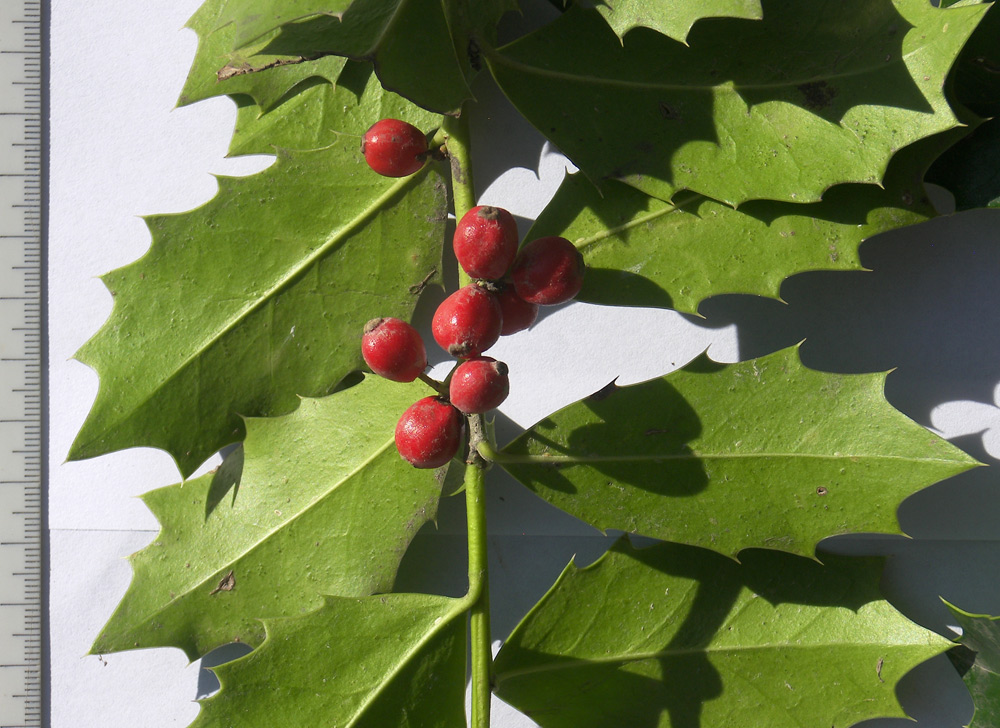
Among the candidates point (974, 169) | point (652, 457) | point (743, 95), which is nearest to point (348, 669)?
point (652, 457)

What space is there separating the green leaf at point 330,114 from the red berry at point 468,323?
1.18 feet

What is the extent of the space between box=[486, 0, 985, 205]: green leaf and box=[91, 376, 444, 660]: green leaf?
0.42m

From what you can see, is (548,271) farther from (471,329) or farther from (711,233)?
(711,233)

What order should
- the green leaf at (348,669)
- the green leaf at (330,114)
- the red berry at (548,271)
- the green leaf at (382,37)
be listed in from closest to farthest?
the green leaf at (382,37)
the red berry at (548,271)
the green leaf at (348,669)
the green leaf at (330,114)

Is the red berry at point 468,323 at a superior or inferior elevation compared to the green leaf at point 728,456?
superior

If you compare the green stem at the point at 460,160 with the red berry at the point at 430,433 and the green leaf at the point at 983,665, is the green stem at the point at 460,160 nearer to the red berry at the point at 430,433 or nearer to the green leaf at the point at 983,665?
the red berry at the point at 430,433

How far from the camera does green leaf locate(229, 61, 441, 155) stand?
3.67 ft

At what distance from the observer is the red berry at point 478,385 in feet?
2.75

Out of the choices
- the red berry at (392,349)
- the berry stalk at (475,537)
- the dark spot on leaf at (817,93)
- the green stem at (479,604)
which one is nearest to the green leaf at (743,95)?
the dark spot on leaf at (817,93)

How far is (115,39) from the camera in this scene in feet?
4.64

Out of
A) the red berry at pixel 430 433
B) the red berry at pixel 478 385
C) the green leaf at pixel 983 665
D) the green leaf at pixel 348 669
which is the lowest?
the green leaf at pixel 983 665

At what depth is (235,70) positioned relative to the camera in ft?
3.56

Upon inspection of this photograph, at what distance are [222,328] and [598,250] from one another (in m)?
0.52

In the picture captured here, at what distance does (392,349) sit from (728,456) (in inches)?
17.7
